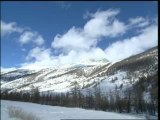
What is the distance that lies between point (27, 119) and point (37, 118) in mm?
1445

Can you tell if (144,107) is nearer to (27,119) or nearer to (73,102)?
(73,102)

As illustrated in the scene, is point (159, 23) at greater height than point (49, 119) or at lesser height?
greater

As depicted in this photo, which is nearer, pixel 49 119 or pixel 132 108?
pixel 49 119

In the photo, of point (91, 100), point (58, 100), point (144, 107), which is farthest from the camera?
point (58, 100)

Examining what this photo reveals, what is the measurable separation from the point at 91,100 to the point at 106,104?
17.6 m

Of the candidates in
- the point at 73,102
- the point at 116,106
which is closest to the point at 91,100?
the point at 73,102

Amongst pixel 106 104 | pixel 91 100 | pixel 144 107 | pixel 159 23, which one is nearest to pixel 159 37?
pixel 159 23

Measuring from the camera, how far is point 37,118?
3900 centimetres

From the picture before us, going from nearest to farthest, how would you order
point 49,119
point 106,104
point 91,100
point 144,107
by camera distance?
1. point 49,119
2. point 144,107
3. point 106,104
4. point 91,100

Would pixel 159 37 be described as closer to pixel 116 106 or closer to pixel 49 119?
pixel 49 119

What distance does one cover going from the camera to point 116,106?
5226 inches

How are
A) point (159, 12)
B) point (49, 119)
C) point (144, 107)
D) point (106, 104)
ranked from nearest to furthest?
1. point (159, 12)
2. point (49, 119)
3. point (144, 107)
4. point (106, 104)

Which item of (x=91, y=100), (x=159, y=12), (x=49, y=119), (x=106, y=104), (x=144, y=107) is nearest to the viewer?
(x=159, y=12)

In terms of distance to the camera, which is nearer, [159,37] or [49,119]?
[159,37]
